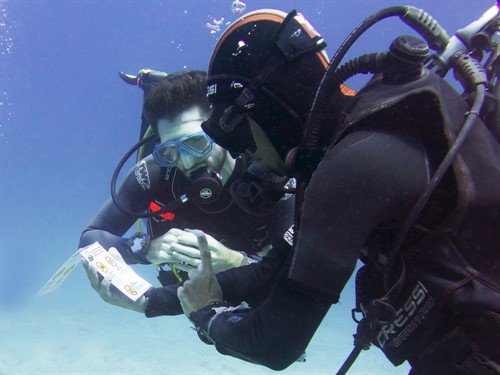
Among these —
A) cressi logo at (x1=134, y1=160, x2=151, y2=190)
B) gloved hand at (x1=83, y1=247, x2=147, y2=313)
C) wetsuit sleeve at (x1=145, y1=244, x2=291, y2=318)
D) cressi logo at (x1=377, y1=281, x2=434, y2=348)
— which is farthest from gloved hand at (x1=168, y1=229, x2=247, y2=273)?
cressi logo at (x1=377, y1=281, x2=434, y2=348)

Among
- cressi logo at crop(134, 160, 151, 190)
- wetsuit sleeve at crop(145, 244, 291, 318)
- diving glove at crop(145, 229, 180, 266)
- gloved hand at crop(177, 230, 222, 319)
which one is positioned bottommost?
wetsuit sleeve at crop(145, 244, 291, 318)

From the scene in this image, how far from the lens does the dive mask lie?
163 inches

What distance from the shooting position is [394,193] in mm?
1431

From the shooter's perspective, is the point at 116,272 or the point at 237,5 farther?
the point at 237,5

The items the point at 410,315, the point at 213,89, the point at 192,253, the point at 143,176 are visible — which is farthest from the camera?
the point at 143,176

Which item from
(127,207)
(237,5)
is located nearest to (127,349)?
(127,207)

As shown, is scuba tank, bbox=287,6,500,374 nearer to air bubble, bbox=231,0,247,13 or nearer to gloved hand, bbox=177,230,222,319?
gloved hand, bbox=177,230,222,319

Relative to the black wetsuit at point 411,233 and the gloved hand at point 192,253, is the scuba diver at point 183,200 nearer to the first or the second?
the gloved hand at point 192,253

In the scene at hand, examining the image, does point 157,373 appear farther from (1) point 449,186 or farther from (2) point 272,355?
(1) point 449,186

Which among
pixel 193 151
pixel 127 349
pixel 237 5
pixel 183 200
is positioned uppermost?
pixel 237 5

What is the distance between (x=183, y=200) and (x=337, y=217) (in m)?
2.81

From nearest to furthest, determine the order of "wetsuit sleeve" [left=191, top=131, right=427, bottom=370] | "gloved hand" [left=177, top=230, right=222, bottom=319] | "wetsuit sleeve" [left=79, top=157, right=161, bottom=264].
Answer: "wetsuit sleeve" [left=191, top=131, right=427, bottom=370]
"gloved hand" [left=177, top=230, right=222, bottom=319]
"wetsuit sleeve" [left=79, top=157, right=161, bottom=264]

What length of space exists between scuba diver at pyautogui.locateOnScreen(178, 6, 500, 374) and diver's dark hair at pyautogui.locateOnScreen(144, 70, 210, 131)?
2.52 metres

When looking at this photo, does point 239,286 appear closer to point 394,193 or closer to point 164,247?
point 164,247
